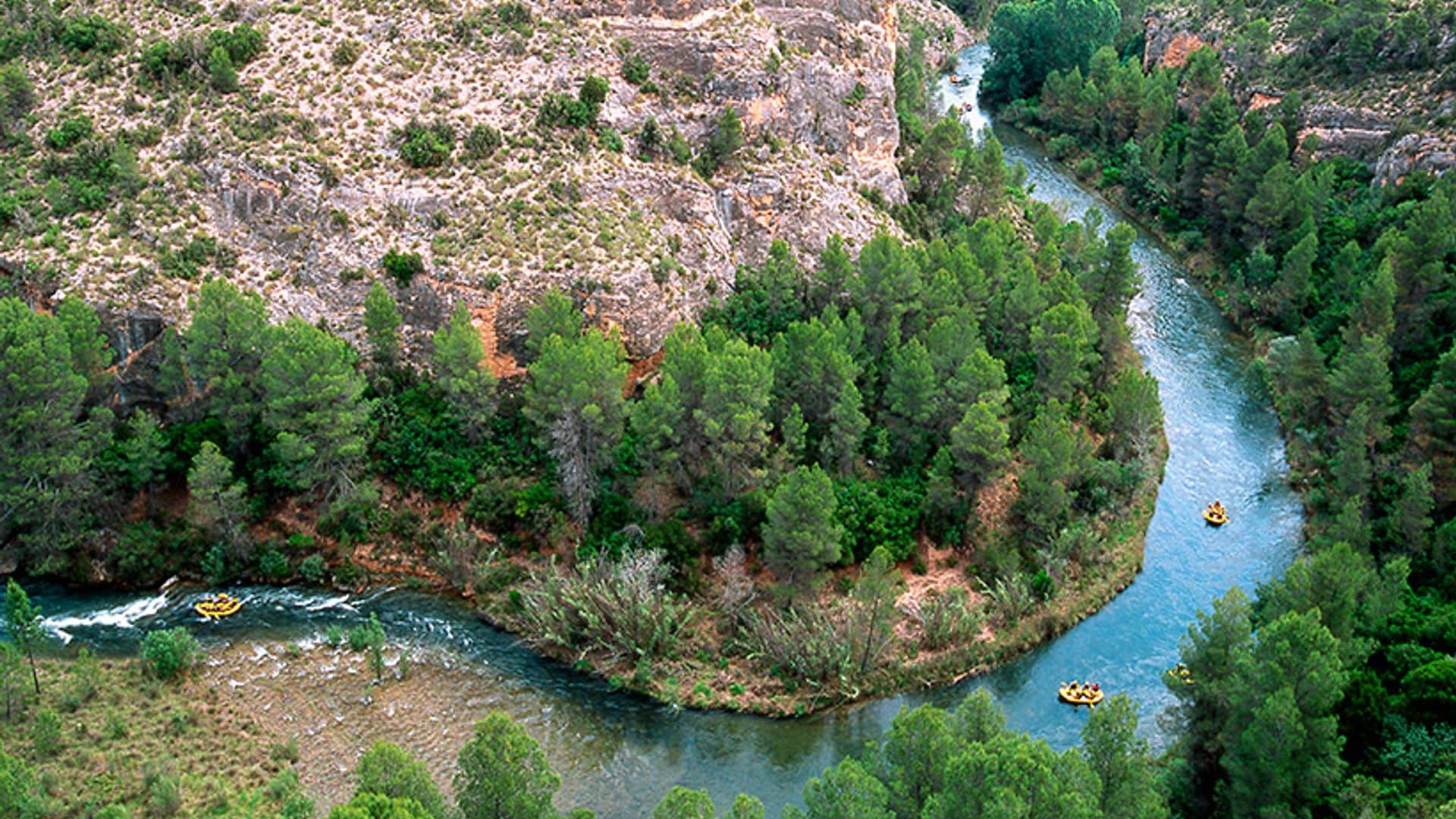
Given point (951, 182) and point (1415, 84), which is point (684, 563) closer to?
point (951, 182)

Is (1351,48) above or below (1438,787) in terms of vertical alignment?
above

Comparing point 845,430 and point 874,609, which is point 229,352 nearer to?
point 845,430

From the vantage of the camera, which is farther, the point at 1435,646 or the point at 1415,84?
the point at 1415,84

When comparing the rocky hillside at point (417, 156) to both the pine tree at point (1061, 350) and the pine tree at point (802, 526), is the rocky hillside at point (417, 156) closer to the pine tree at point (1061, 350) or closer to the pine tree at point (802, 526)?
the pine tree at point (1061, 350)

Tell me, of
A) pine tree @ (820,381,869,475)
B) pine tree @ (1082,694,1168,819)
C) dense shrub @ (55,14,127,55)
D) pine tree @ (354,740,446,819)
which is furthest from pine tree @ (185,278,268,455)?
pine tree @ (1082,694,1168,819)

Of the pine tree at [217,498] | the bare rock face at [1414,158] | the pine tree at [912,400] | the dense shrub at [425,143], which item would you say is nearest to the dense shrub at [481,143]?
the dense shrub at [425,143]

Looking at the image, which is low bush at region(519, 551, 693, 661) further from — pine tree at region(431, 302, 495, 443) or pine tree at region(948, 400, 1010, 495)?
pine tree at region(948, 400, 1010, 495)

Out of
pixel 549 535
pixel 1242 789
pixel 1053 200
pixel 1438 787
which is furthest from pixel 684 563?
pixel 1053 200
